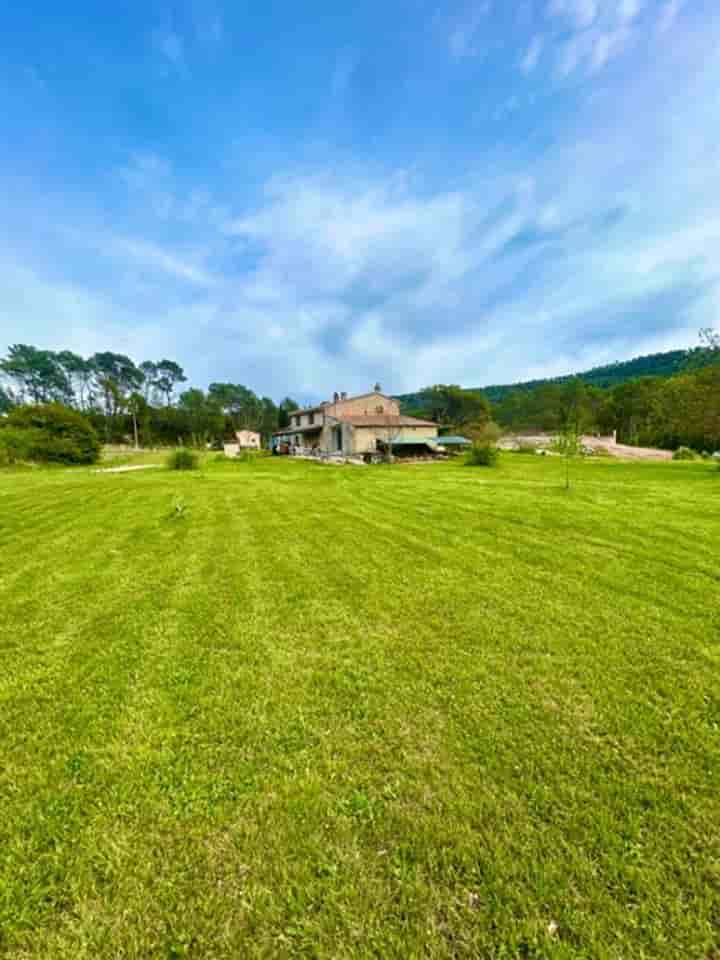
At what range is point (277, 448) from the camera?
45.9 meters


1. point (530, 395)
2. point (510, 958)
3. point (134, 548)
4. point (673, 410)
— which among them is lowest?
point (510, 958)

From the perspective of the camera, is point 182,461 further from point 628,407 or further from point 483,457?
point 628,407

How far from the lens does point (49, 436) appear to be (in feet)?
123

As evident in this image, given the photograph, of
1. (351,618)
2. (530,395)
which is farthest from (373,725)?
(530,395)

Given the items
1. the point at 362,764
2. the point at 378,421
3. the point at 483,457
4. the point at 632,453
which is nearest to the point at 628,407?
the point at 632,453

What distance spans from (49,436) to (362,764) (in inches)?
1820

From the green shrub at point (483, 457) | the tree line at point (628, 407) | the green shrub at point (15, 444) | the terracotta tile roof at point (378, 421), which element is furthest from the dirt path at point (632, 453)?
the green shrub at point (15, 444)

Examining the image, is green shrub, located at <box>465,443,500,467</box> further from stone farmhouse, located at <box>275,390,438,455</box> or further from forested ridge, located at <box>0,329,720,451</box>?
forested ridge, located at <box>0,329,720,451</box>

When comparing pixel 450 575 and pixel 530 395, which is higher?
pixel 530 395

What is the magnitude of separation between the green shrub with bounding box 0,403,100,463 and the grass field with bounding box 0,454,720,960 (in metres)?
39.3

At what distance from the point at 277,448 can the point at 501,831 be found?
45.4 m

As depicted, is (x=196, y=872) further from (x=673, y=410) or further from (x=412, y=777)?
(x=673, y=410)

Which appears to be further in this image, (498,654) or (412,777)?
(498,654)

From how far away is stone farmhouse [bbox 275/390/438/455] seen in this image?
123 ft
